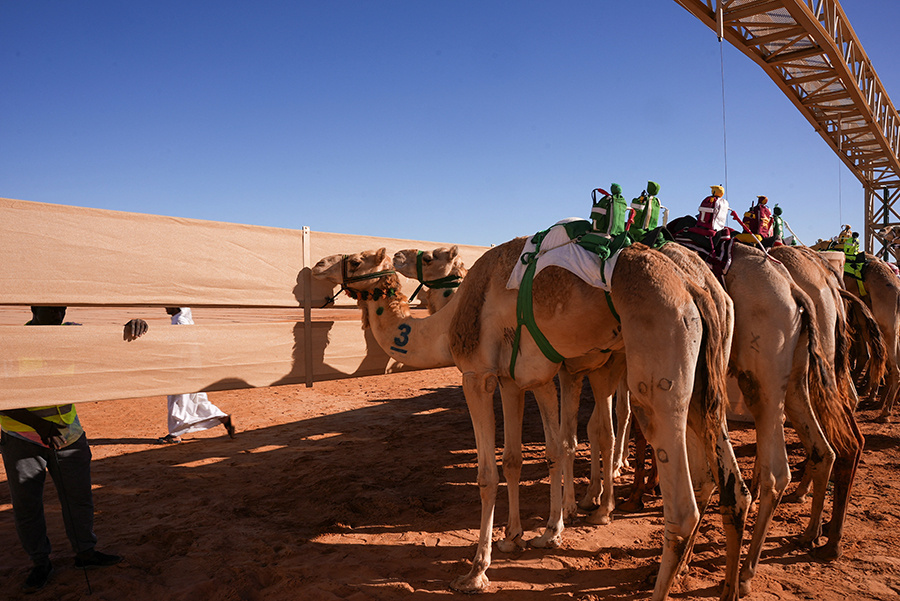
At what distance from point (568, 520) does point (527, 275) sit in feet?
8.86

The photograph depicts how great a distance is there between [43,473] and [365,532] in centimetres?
261

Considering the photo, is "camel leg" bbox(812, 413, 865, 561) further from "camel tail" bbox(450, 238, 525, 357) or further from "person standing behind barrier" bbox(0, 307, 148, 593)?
"person standing behind barrier" bbox(0, 307, 148, 593)

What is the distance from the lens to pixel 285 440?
27.2 feet

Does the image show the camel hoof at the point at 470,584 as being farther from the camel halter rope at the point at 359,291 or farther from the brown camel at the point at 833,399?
the brown camel at the point at 833,399

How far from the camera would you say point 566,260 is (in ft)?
10.8

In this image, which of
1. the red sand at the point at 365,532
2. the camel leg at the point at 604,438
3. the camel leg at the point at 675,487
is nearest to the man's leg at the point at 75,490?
the red sand at the point at 365,532

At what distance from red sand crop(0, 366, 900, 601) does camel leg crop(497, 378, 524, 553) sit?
0.44ft

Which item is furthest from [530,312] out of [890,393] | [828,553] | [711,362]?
[890,393]

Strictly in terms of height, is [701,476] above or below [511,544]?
above

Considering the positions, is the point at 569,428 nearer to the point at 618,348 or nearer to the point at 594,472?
the point at 594,472

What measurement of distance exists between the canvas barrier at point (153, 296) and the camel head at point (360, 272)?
0.38 feet

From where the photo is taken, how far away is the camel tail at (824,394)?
375cm

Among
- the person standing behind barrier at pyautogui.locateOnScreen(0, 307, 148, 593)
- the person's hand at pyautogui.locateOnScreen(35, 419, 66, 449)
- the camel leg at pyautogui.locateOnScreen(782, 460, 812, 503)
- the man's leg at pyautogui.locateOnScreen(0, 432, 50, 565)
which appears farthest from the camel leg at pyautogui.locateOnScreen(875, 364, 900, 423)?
the man's leg at pyautogui.locateOnScreen(0, 432, 50, 565)

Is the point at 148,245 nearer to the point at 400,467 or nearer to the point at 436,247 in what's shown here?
the point at 436,247
